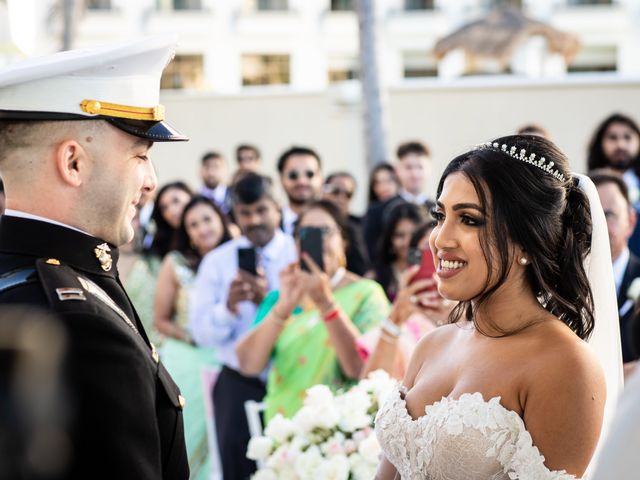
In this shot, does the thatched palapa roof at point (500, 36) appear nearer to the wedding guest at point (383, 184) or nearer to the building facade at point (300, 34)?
the building facade at point (300, 34)

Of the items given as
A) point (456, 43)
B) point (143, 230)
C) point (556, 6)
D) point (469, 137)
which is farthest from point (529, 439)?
point (556, 6)

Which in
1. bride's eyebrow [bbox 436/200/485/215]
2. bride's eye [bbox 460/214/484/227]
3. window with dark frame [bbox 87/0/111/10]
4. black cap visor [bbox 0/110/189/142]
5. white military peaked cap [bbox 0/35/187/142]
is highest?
window with dark frame [bbox 87/0/111/10]

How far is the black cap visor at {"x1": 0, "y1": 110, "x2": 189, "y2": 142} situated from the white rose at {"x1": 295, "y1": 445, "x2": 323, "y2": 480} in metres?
1.58

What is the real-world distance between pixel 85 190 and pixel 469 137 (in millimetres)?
11625

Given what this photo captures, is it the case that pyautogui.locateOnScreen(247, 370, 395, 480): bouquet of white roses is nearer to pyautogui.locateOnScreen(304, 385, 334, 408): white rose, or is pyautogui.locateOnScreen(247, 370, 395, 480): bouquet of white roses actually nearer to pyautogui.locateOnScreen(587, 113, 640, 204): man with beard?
pyautogui.locateOnScreen(304, 385, 334, 408): white rose

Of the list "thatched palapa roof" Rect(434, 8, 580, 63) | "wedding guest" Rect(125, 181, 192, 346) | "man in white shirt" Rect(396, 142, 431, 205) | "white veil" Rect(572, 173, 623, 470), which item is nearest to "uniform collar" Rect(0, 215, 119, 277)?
"white veil" Rect(572, 173, 623, 470)

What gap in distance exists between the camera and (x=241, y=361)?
5.23 m

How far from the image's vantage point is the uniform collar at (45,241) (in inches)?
93.0

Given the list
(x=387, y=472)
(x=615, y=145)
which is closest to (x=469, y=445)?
(x=387, y=472)

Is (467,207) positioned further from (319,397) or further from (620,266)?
(620,266)

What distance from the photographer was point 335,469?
3662 mm

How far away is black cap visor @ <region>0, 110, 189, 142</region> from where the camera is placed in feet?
7.82

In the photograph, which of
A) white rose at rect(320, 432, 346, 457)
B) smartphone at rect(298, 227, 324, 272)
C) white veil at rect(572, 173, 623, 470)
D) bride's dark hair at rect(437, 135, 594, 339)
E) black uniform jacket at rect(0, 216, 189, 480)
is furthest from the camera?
smartphone at rect(298, 227, 324, 272)

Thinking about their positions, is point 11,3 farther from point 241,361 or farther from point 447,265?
point 447,265
